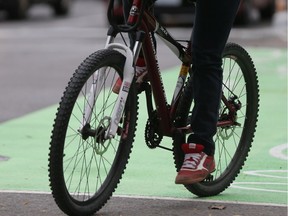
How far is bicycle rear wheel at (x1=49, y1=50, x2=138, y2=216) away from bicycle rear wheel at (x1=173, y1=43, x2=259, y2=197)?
68cm

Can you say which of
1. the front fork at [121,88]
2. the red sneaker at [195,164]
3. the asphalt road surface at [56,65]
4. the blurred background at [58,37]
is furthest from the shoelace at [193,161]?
the blurred background at [58,37]

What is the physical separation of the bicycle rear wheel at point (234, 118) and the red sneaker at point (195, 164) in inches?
9.5

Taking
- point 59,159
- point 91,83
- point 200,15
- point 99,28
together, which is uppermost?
point 200,15

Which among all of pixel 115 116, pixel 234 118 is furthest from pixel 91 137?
pixel 234 118

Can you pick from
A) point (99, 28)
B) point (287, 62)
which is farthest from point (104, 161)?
point (99, 28)

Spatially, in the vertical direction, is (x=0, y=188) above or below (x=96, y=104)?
below

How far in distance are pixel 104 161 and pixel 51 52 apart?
11123 mm

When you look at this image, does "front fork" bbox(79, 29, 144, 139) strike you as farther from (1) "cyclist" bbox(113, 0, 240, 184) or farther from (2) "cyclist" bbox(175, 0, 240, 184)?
(2) "cyclist" bbox(175, 0, 240, 184)

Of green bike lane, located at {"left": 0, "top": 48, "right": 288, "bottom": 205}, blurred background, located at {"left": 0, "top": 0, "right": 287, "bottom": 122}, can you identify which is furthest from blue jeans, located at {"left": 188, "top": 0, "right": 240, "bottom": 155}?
blurred background, located at {"left": 0, "top": 0, "right": 287, "bottom": 122}

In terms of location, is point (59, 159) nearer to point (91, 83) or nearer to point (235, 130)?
point (91, 83)

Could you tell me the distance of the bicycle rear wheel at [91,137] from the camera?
4930 mm

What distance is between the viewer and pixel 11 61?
14914 millimetres

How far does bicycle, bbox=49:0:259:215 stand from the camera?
16.4 feet

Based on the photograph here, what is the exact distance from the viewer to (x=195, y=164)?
18.3 feet
